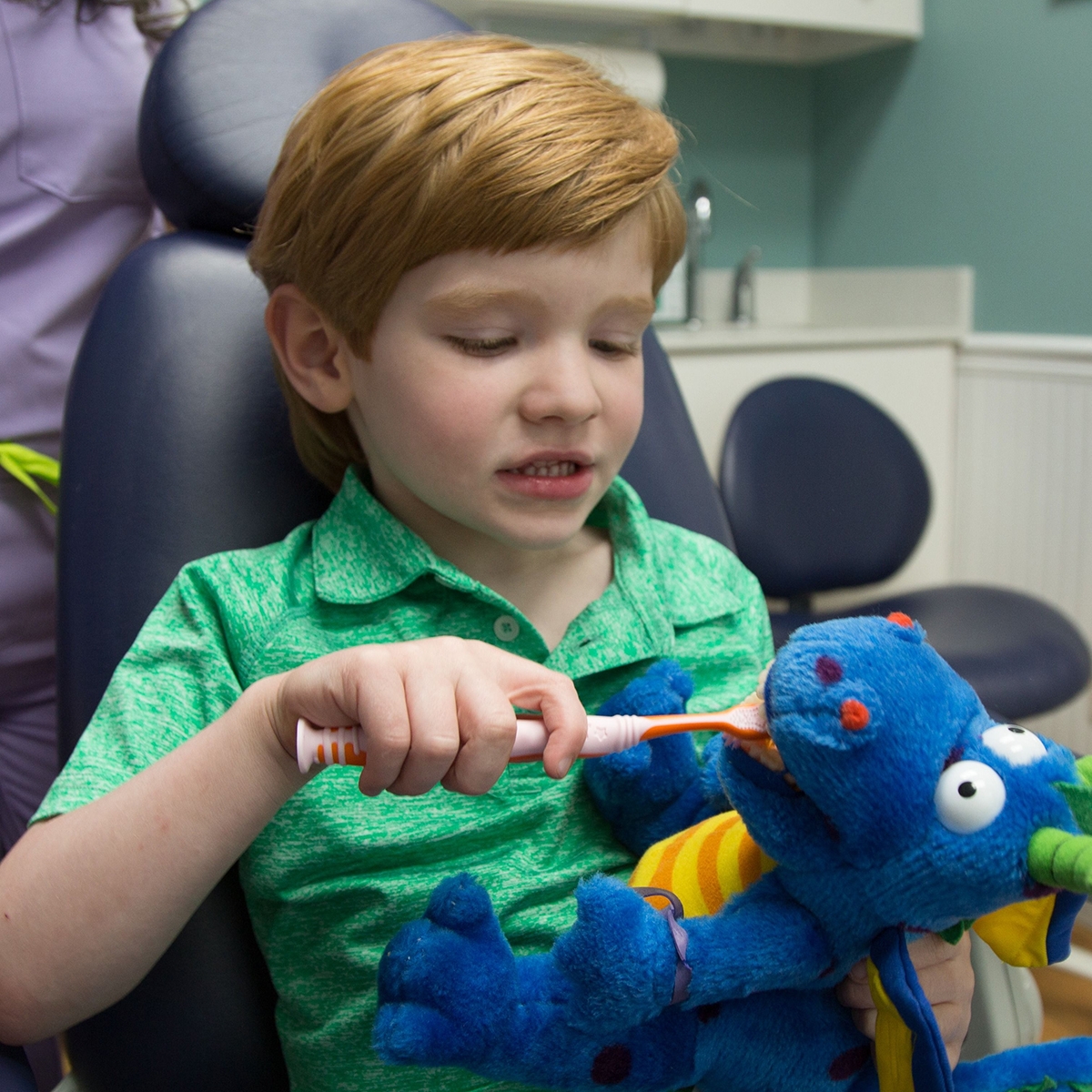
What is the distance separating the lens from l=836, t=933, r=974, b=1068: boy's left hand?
0.48m

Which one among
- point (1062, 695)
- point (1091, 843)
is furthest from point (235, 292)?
point (1062, 695)

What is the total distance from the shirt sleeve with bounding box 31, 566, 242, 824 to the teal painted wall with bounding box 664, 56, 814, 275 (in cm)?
186

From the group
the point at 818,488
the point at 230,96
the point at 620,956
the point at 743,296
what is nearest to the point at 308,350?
the point at 230,96

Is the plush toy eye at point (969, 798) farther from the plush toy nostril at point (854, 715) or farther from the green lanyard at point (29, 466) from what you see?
the green lanyard at point (29, 466)

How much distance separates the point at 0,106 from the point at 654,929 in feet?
2.67

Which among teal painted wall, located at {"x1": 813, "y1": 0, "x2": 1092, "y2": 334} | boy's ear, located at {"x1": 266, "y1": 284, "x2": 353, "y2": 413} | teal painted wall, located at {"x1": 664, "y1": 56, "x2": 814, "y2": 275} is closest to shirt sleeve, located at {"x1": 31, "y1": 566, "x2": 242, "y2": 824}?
boy's ear, located at {"x1": 266, "y1": 284, "x2": 353, "y2": 413}

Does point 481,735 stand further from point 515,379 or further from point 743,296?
point 743,296

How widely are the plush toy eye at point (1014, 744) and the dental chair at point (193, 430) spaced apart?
45cm

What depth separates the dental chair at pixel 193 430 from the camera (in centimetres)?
66

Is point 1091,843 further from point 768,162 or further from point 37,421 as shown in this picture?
point 768,162

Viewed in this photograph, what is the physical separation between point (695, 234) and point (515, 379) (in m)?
1.61

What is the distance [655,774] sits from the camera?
0.62 meters

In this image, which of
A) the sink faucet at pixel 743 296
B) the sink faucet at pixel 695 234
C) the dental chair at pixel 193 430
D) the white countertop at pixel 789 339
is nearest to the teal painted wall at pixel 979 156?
the white countertop at pixel 789 339

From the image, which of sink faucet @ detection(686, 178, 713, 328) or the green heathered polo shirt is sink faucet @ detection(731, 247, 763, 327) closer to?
sink faucet @ detection(686, 178, 713, 328)
